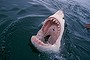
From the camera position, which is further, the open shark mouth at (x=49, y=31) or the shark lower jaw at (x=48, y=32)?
the open shark mouth at (x=49, y=31)

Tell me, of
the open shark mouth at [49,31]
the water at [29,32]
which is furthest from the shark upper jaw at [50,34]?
the water at [29,32]

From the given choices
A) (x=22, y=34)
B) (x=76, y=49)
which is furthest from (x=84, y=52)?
(x=22, y=34)

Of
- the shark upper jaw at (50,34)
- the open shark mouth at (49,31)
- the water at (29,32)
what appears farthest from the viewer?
the open shark mouth at (49,31)

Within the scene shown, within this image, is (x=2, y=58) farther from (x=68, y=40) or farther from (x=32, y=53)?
(x=68, y=40)

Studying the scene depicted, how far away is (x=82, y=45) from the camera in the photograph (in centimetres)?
747

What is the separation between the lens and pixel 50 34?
22.1 ft

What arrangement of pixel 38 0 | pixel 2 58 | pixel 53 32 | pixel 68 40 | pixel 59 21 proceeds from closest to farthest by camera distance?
pixel 2 58 < pixel 59 21 < pixel 53 32 < pixel 68 40 < pixel 38 0

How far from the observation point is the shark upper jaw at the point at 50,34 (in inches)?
211

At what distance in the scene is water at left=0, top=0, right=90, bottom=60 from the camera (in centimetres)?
575

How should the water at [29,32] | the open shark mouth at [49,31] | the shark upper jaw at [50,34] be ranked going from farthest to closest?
the open shark mouth at [49,31]
the water at [29,32]
the shark upper jaw at [50,34]

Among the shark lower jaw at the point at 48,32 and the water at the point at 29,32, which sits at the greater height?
the shark lower jaw at the point at 48,32

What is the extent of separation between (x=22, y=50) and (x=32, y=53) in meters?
0.35

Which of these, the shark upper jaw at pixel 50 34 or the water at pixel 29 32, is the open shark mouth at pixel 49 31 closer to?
the shark upper jaw at pixel 50 34

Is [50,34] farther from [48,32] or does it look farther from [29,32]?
[29,32]
